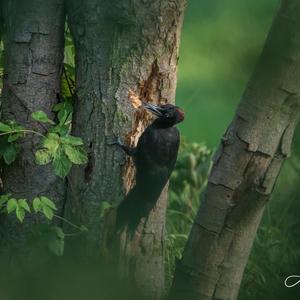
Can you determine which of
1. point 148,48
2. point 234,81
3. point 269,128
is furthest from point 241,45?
point 148,48

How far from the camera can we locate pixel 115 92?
10.5 feet

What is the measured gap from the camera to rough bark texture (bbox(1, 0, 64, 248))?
128 inches

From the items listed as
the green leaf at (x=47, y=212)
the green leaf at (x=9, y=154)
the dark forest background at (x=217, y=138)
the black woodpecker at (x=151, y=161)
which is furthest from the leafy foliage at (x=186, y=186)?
the green leaf at (x=47, y=212)

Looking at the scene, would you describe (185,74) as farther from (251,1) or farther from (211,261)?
(251,1)

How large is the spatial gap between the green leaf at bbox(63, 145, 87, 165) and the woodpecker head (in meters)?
0.48

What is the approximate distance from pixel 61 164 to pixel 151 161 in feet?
1.92

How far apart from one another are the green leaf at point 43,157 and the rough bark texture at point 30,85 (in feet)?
1.44

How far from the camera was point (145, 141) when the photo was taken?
329 cm

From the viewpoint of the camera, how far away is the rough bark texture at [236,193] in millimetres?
2324

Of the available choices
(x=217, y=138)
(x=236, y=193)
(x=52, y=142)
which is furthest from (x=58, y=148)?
(x=217, y=138)

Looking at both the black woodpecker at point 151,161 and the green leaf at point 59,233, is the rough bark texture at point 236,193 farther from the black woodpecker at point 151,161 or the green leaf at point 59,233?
the green leaf at point 59,233

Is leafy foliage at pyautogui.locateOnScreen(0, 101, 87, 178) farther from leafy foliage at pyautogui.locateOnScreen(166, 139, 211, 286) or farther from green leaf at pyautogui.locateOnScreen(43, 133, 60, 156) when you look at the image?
leafy foliage at pyautogui.locateOnScreen(166, 139, 211, 286)

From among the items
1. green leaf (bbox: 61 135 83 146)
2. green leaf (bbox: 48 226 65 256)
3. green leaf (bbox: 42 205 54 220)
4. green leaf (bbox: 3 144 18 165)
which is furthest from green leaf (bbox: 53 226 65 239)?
green leaf (bbox: 61 135 83 146)

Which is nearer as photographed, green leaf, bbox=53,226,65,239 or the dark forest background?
the dark forest background
